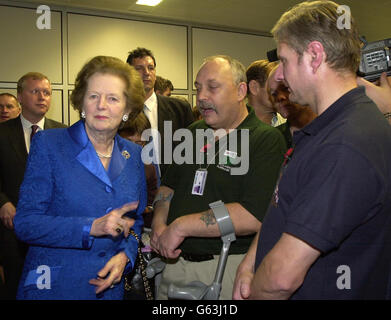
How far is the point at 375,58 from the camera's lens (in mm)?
1377

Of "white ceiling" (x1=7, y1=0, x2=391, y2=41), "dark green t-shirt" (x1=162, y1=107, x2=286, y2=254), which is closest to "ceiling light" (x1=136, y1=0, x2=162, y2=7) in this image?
"white ceiling" (x1=7, y1=0, x2=391, y2=41)

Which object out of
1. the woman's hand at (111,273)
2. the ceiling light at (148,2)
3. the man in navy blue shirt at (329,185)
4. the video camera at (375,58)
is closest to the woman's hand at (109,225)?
the woman's hand at (111,273)

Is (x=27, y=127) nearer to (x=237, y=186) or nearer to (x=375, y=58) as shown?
(x=237, y=186)

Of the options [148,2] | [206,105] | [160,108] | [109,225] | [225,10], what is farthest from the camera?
[225,10]

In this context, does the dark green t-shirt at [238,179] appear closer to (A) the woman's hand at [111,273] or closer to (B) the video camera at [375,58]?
(A) the woman's hand at [111,273]

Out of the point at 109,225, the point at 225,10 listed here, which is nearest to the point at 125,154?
the point at 109,225

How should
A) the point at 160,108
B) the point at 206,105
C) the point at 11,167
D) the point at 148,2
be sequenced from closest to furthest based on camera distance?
1. the point at 206,105
2. the point at 11,167
3. the point at 160,108
4. the point at 148,2

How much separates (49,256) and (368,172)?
3.89 feet

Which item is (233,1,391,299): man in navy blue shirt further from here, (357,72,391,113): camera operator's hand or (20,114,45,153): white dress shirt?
(20,114,45,153): white dress shirt

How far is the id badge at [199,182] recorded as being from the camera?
6.26 feet

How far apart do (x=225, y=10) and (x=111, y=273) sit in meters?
5.01

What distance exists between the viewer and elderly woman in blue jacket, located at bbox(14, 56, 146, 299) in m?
1.41

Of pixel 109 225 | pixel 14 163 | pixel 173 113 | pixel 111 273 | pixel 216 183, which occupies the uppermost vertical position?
pixel 173 113

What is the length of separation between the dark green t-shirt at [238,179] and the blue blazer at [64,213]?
44 centimetres
